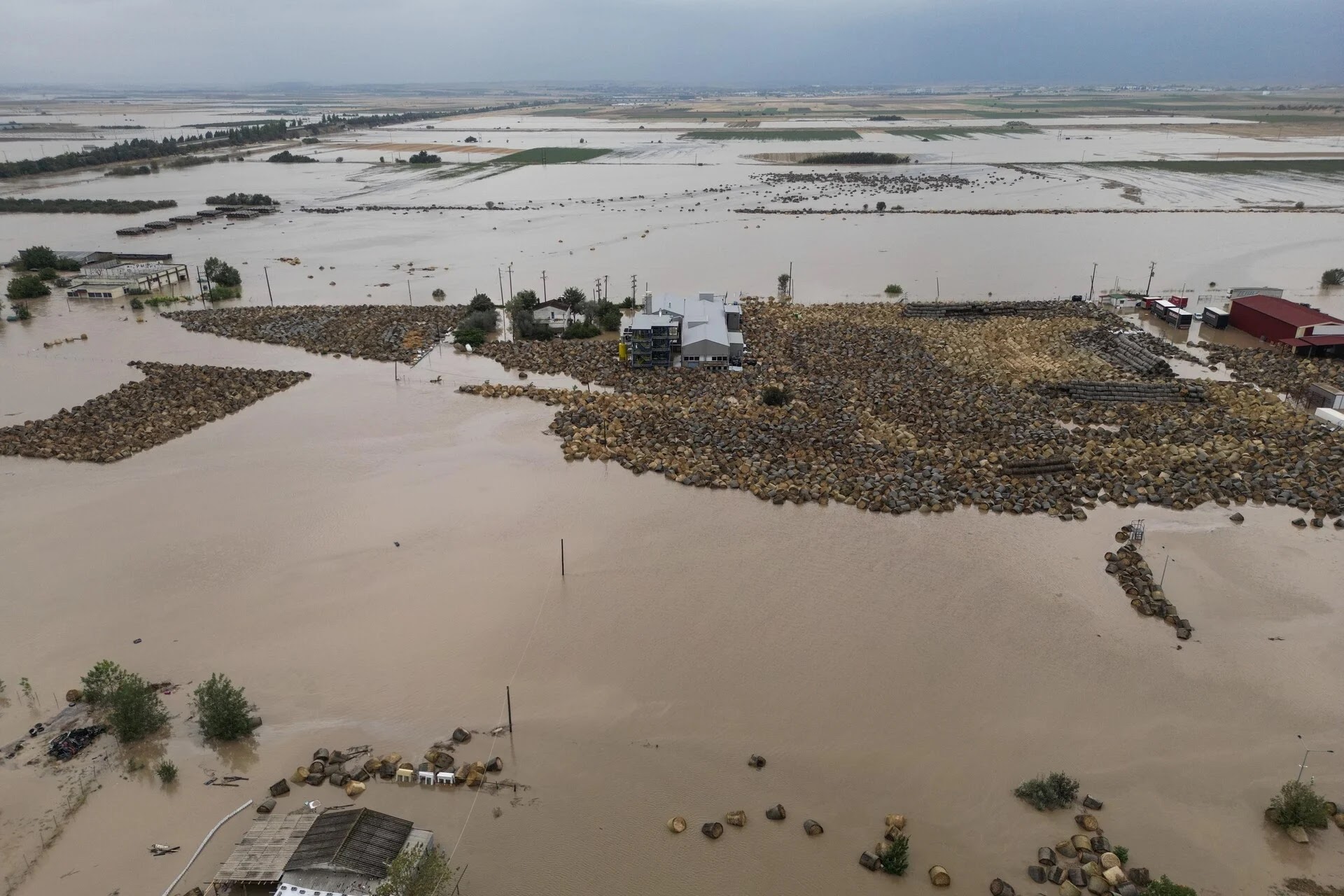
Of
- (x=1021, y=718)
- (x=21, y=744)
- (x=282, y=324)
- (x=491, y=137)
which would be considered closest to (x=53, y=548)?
(x=21, y=744)

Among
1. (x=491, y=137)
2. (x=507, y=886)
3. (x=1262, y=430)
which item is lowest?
(x=507, y=886)

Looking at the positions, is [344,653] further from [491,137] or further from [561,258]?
[491,137]

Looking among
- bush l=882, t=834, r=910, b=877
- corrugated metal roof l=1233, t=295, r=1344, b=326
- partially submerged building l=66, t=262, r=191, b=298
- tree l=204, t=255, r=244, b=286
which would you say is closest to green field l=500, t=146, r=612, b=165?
partially submerged building l=66, t=262, r=191, b=298

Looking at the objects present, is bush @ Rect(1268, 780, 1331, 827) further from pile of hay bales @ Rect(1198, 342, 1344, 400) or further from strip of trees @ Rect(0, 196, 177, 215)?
strip of trees @ Rect(0, 196, 177, 215)

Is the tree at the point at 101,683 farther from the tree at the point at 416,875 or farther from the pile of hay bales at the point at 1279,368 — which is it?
the pile of hay bales at the point at 1279,368

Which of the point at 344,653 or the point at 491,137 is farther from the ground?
the point at 491,137

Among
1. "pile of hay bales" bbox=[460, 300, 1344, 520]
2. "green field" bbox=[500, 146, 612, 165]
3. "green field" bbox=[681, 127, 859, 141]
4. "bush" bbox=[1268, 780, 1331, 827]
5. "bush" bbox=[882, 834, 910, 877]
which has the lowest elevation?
"bush" bbox=[882, 834, 910, 877]
